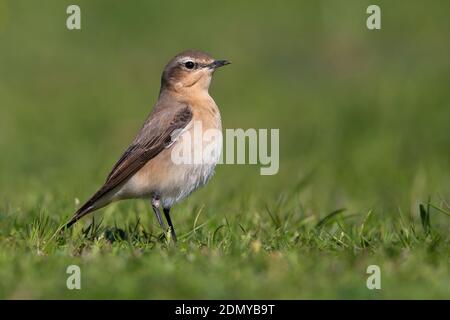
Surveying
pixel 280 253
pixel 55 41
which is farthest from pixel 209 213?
pixel 55 41

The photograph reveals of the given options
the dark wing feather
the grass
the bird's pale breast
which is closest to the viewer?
the grass

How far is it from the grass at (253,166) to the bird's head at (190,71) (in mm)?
1249

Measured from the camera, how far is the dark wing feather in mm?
8711

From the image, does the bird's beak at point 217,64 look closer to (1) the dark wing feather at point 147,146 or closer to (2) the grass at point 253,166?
(1) the dark wing feather at point 147,146

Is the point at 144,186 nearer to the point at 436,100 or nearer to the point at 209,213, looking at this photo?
the point at 209,213

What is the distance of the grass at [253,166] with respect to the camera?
6.60m

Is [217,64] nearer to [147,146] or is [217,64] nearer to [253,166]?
[147,146]

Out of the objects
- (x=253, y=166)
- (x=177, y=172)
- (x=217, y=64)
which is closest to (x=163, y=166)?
(x=177, y=172)

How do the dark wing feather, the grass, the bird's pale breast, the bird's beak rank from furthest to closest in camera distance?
the bird's beak
the dark wing feather
the bird's pale breast
the grass

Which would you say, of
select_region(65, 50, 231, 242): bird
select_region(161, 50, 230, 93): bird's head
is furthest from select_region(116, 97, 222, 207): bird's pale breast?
select_region(161, 50, 230, 93): bird's head

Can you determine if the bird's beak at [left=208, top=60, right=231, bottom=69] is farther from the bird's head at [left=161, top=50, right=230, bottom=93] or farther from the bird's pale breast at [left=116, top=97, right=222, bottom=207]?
the bird's pale breast at [left=116, top=97, right=222, bottom=207]

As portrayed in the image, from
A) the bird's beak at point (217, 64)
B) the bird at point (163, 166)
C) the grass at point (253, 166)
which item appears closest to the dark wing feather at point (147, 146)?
the bird at point (163, 166)

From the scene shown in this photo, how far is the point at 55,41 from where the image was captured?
768 inches

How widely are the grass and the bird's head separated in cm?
125
